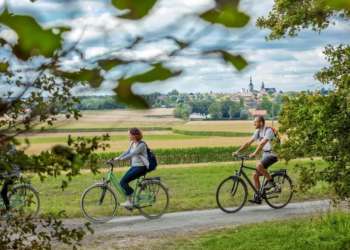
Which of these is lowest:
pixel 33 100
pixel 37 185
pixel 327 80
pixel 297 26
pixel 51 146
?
pixel 37 185

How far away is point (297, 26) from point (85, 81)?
752 centimetres

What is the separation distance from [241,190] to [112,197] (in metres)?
2.42

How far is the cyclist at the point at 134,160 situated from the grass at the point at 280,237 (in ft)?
5.93

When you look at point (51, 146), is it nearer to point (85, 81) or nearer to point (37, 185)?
point (85, 81)

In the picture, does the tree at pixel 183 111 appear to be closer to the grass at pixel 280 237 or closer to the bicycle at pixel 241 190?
the grass at pixel 280 237

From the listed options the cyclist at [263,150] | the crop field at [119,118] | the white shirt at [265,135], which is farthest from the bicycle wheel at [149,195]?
the crop field at [119,118]

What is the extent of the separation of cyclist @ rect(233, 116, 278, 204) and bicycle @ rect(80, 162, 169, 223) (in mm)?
1600

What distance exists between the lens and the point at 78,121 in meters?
1.42

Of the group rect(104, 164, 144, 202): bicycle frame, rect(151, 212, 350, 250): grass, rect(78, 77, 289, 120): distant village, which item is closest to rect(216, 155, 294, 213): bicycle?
rect(104, 164, 144, 202): bicycle frame

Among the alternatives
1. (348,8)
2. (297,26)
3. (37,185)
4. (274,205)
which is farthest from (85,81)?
(37,185)

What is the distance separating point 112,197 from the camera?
11.4m

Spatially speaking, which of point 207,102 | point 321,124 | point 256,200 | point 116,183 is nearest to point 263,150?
point 256,200

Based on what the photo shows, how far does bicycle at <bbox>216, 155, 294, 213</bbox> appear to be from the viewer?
1216 centimetres

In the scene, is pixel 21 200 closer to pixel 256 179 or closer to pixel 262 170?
pixel 262 170
